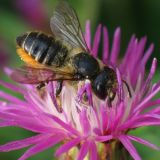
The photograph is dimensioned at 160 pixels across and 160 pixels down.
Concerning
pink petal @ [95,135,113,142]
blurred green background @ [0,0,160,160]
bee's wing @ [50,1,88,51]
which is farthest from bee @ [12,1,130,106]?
blurred green background @ [0,0,160,160]

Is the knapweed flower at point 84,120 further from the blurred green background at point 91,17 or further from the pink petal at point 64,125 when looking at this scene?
the blurred green background at point 91,17

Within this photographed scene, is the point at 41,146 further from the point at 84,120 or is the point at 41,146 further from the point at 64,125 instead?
the point at 84,120

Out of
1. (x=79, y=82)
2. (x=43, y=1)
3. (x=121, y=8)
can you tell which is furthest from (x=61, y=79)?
(x=43, y=1)

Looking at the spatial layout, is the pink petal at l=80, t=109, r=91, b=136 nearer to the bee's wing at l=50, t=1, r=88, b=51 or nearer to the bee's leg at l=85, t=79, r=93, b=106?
the bee's leg at l=85, t=79, r=93, b=106

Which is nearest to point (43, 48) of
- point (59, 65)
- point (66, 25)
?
point (59, 65)

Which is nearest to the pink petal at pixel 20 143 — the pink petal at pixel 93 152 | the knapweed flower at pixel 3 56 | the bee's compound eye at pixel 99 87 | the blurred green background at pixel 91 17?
the pink petal at pixel 93 152

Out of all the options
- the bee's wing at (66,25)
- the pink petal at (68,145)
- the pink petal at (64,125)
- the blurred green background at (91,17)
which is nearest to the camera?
the pink petal at (68,145)
